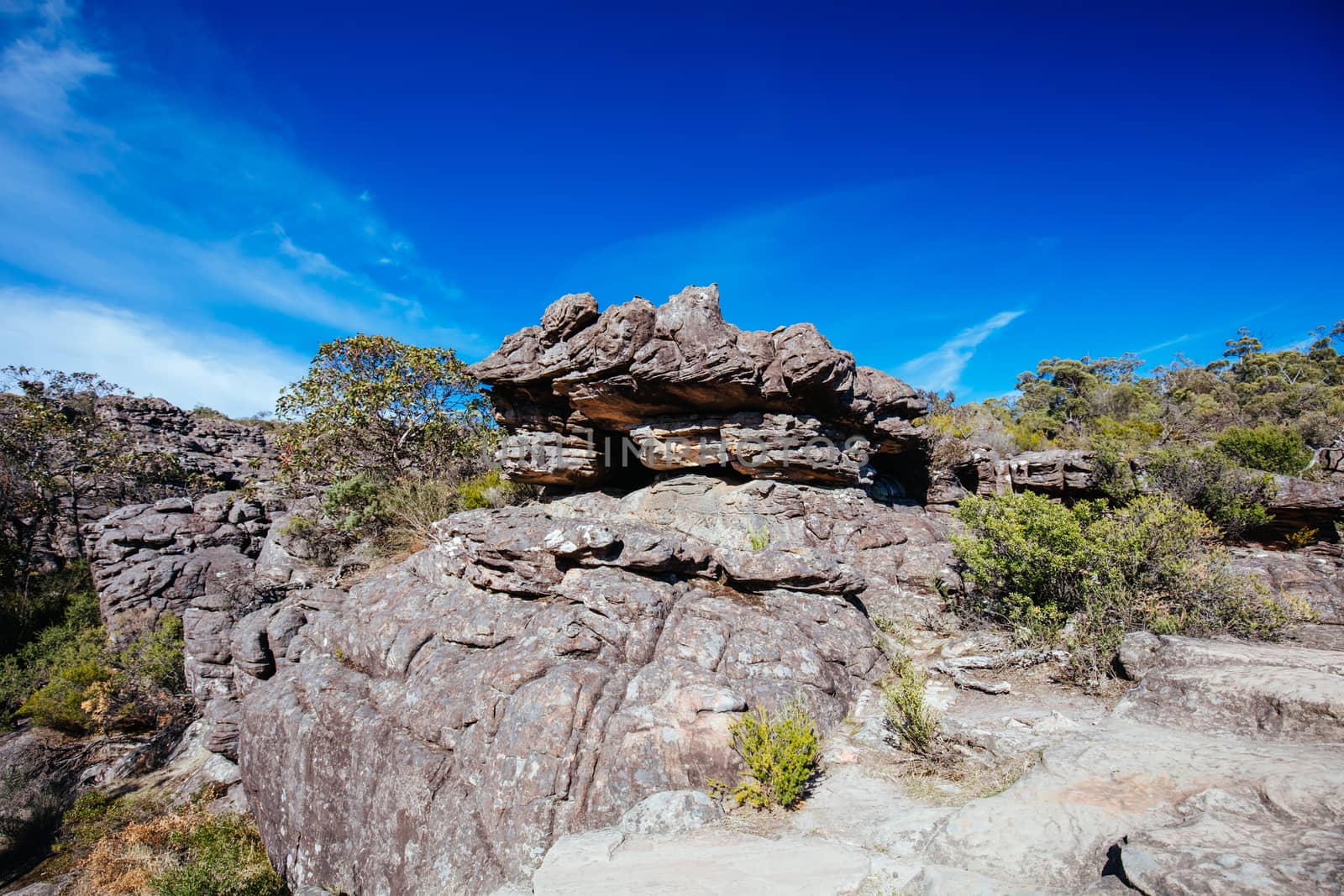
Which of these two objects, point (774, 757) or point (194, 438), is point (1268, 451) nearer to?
point (774, 757)

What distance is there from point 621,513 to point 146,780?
40.1ft

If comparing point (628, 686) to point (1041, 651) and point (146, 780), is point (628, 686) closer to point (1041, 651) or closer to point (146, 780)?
point (1041, 651)

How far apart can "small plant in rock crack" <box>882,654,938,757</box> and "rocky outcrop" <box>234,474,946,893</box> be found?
782mm

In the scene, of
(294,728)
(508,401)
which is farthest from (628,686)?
(508,401)

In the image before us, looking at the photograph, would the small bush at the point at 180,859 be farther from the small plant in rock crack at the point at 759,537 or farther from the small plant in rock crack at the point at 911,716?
the small plant in rock crack at the point at 759,537

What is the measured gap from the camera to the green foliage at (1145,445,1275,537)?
443 inches

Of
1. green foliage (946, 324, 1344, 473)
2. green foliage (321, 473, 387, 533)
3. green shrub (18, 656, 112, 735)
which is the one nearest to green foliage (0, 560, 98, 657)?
green shrub (18, 656, 112, 735)

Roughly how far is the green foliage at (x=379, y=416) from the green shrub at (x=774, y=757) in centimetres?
1411

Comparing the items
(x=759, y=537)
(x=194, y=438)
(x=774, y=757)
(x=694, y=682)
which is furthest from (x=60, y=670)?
(x=194, y=438)

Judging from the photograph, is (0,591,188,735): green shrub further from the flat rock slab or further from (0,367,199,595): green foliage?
the flat rock slab

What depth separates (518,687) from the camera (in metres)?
6.73

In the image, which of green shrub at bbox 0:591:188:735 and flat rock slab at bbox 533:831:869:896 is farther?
green shrub at bbox 0:591:188:735

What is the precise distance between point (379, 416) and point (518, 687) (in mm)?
13352

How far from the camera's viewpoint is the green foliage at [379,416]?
1672 cm
